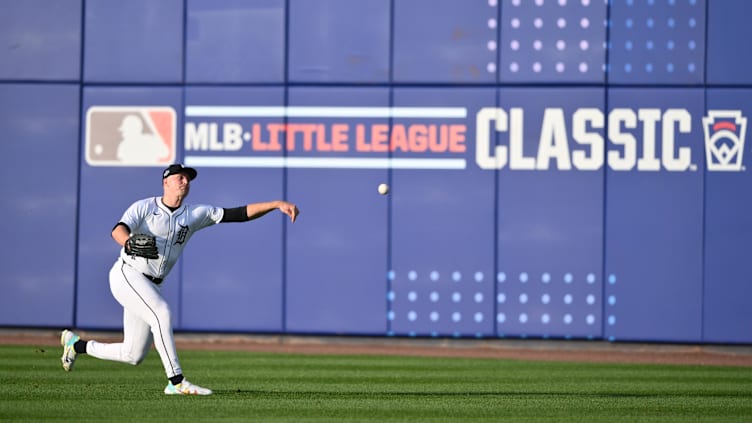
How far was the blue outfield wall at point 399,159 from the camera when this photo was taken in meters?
15.5

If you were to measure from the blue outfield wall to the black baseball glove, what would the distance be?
6961 mm

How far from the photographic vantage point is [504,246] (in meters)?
15.6

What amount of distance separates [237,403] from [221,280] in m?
7.14

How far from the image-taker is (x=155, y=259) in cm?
919

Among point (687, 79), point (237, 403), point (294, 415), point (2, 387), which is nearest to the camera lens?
point (294, 415)

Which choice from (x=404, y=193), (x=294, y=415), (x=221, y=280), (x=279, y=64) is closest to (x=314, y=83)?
(x=279, y=64)

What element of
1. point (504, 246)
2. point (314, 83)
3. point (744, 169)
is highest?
point (314, 83)

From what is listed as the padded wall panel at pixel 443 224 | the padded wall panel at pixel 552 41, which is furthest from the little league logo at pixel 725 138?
the padded wall panel at pixel 443 224

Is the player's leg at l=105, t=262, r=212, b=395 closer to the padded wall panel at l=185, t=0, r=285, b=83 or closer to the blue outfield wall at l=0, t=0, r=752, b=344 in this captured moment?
the blue outfield wall at l=0, t=0, r=752, b=344

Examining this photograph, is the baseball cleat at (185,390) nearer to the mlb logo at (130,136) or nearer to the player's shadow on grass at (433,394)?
the player's shadow on grass at (433,394)

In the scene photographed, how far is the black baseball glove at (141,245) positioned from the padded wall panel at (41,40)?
7778mm

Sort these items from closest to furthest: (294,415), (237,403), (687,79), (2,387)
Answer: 1. (294,415)
2. (237,403)
3. (2,387)
4. (687,79)

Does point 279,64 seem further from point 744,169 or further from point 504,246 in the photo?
point 744,169

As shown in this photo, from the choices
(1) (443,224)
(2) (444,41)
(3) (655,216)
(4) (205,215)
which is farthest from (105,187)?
(3) (655,216)
